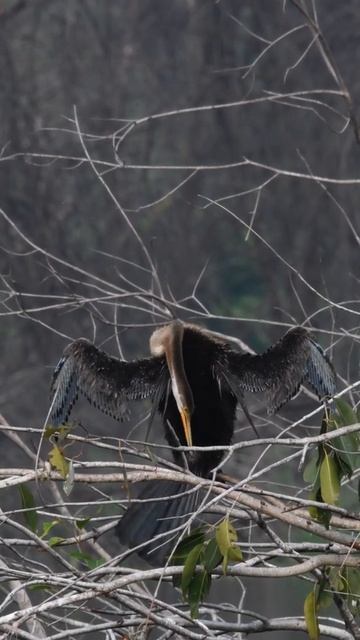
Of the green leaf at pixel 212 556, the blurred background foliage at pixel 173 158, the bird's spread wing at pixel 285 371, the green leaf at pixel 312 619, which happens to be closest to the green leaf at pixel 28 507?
the green leaf at pixel 212 556

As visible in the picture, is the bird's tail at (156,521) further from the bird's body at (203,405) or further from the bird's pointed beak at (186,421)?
the bird's body at (203,405)

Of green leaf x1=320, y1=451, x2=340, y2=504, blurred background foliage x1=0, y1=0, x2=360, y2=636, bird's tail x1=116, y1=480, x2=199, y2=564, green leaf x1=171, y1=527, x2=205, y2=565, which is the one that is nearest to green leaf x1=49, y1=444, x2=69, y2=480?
green leaf x1=171, y1=527, x2=205, y2=565

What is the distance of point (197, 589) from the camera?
1.95 meters

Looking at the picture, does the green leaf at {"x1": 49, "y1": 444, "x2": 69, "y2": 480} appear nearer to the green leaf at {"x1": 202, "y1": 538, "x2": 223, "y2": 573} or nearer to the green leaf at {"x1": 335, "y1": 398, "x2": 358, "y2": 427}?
the green leaf at {"x1": 202, "y1": 538, "x2": 223, "y2": 573}

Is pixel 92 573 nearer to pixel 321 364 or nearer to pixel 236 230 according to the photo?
pixel 321 364

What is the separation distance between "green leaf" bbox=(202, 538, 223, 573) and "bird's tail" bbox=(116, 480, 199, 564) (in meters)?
0.45

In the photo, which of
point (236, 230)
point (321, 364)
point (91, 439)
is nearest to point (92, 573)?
point (91, 439)

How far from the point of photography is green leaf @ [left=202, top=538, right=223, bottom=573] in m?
1.92

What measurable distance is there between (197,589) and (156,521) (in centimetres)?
60

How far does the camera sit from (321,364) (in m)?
2.78

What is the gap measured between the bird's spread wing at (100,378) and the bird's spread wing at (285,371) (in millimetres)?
170

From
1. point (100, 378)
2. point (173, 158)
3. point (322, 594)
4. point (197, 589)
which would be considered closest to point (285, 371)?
point (100, 378)

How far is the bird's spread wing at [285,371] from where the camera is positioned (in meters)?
2.79

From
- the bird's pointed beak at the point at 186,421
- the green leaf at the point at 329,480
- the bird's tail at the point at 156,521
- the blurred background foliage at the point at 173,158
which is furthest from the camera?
the blurred background foliage at the point at 173,158
